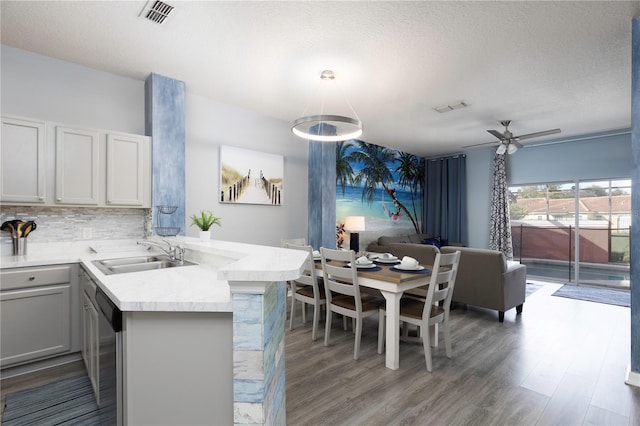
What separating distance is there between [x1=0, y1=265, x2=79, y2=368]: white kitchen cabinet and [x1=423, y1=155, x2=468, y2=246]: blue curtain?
6437 millimetres

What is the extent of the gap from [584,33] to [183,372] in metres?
3.54

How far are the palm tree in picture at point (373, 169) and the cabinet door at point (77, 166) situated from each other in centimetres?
399

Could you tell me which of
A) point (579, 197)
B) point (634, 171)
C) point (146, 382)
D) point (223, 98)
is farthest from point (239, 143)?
point (579, 197)

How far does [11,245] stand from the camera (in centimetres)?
275

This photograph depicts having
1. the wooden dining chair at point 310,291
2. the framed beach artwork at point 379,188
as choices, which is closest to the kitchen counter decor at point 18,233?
the wooden dining chair at point 310,291

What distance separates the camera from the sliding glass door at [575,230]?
5531 mm

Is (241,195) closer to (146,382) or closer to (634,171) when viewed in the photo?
(146,382)

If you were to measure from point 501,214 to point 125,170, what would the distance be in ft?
21.4

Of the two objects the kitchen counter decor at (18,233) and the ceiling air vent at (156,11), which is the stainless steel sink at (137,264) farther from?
the ceiling air vent at (156,11)

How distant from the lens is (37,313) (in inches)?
93.9

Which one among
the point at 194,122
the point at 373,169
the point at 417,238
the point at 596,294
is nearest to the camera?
the point at 194,122

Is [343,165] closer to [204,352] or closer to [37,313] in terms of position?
[37,313]

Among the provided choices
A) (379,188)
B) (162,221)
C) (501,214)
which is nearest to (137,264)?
(162,221)

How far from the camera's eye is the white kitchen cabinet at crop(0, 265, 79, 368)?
2.27m
